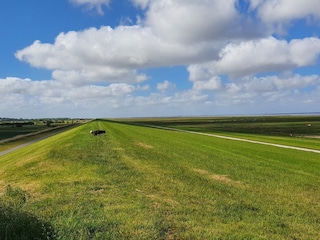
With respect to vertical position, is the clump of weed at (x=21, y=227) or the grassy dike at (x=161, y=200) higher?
the clump of weed at (x=21, y=227)

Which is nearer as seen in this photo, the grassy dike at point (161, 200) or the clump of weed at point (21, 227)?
A: the clump of weed at point (21, 227)

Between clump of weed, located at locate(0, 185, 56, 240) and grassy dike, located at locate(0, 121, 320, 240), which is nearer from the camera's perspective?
clump of weed, located at locate(0, 185, 56, 240)

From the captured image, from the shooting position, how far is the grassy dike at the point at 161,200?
26.3 ft

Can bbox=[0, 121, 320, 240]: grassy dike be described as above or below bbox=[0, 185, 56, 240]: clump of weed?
below

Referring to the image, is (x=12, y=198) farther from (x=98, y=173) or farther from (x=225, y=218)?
(x=225, y=218)

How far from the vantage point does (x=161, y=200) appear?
35.8ft

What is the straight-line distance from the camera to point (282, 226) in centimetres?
860

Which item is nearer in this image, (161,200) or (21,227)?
(21,227)

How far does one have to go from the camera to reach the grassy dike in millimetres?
8031

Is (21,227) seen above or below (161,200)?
above

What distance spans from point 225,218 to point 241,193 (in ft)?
9.93

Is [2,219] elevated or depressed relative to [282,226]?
elevated

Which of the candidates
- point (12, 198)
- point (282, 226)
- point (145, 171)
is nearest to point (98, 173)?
point (145, 171)

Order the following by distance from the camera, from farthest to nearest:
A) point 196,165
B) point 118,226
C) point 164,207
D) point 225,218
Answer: point 196,165 → point 164,207 → point 225,218 → point 118,226
